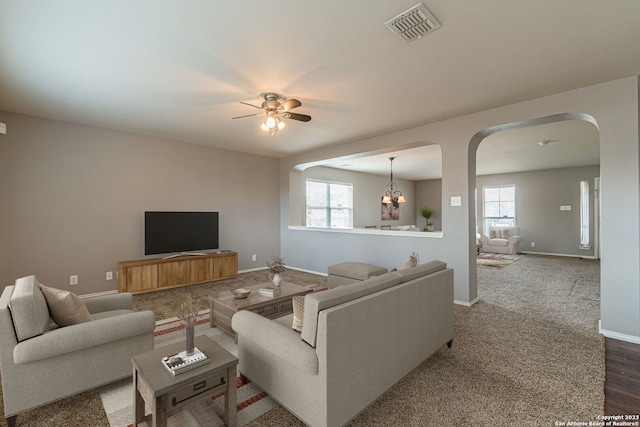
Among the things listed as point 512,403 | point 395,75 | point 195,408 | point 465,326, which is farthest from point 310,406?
point 395,75

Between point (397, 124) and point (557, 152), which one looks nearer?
point (397, 124)

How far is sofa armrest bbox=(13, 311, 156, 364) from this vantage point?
173 cm

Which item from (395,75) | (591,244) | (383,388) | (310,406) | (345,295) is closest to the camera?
(310,406)

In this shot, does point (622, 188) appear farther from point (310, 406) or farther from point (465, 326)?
point (310, 406)

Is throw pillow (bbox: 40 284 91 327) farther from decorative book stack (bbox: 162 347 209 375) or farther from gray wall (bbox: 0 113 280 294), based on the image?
gray wall (bbox: 0 113 280 294)

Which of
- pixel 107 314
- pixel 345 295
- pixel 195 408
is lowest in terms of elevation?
pixel 195 408

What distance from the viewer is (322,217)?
27.8ft

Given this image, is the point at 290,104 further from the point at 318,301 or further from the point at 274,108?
the point at 318,301

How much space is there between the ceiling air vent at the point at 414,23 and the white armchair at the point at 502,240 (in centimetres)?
839

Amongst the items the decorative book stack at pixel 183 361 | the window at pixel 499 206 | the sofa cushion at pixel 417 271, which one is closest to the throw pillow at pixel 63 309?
the decorative book stack at pixel 183 361

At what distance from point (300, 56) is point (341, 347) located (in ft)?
7.58

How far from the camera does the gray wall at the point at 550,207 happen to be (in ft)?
26.9

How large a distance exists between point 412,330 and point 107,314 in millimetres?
2554

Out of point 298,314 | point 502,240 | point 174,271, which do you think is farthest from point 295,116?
point 502,240
